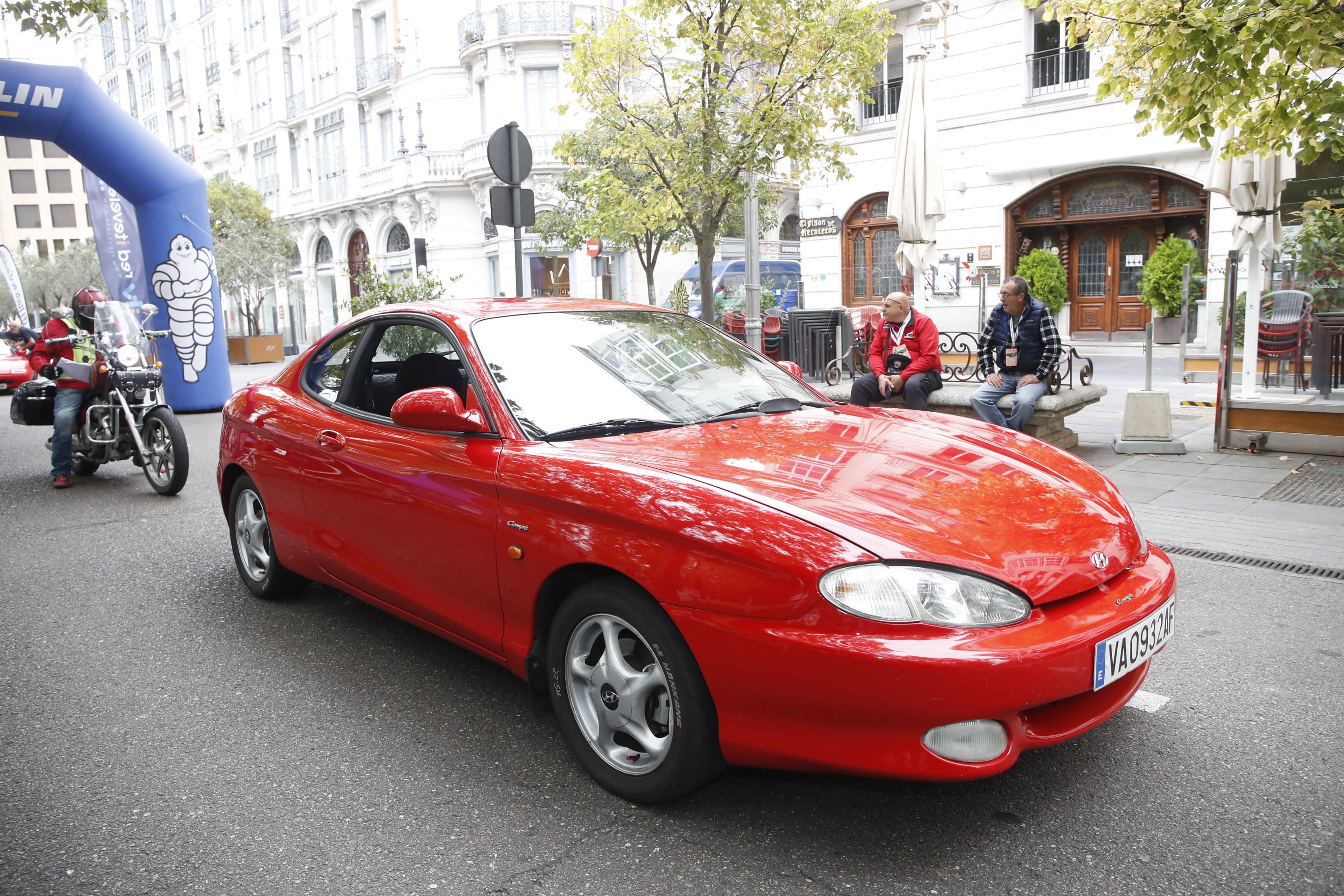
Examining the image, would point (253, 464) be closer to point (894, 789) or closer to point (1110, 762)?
point (894, 789)

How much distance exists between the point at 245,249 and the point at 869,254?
71.4 ft

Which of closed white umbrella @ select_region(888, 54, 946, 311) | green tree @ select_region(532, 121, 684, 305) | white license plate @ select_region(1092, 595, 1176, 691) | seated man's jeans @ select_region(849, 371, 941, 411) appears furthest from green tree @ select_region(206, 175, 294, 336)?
white license plate @ select_region(1092, 595, 1176, 691)

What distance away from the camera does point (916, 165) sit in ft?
36.8

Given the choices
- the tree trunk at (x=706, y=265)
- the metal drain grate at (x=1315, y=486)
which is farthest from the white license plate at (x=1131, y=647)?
the tree trunk at (x=706, y=265)

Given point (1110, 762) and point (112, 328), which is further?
point (112, 328)

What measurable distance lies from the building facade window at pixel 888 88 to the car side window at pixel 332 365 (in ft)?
66.4

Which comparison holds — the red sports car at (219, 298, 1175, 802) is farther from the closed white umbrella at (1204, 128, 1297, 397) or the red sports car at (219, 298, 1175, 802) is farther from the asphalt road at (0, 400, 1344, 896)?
the closed white umbrella at (1204, 128, 1297, 397)

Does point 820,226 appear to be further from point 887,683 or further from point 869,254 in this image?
point 887,683

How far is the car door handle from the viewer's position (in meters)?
3.94

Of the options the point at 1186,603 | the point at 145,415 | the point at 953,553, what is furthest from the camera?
the point at 145,415

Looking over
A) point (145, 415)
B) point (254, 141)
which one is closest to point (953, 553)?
point (145, 415)

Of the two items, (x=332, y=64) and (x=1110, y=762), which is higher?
(x=332, y=64)

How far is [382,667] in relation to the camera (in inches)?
159

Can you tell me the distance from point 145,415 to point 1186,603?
7.93m
